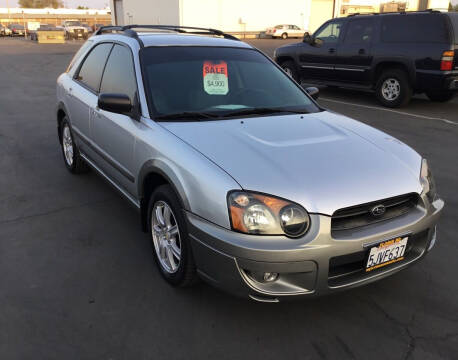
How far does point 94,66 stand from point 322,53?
756 centimetres

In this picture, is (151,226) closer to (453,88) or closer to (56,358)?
(56,358)

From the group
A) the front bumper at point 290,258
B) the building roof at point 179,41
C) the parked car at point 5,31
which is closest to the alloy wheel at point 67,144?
the building roof at point 179,41

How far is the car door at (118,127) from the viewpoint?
138 inches

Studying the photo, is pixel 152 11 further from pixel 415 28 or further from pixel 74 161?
pixel 74 161

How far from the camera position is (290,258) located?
2.35 metres

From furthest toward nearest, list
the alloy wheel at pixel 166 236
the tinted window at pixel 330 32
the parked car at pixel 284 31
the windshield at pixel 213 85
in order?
the parked car at pixel 284 31 → the tinted window at pixel 330 32 → the windshield at pixel 213 85 → the alloy wheel at pixel 166 236

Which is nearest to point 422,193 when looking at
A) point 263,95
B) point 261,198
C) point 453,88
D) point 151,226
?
point 261,198

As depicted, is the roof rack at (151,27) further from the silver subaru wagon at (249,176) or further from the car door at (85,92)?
the car door at (85,92)

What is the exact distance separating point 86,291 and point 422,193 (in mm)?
2365

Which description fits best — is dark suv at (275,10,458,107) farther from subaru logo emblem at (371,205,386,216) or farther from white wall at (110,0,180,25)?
white wall at (110,0,180,25)

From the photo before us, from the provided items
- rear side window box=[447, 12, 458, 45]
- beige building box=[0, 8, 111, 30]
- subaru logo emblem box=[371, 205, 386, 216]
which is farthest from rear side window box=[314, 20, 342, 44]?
beige building box=[0, 8, 111, 30]

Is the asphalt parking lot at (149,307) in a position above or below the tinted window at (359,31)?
below

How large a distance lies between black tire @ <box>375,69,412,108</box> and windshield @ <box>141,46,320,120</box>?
6145 millimetres

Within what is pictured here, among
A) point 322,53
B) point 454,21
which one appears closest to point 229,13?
point 322,53
